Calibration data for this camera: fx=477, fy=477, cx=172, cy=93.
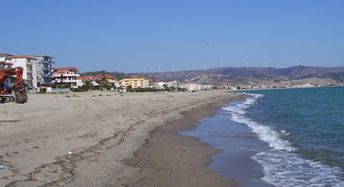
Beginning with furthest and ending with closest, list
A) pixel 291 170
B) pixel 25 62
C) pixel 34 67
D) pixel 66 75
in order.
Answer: pixel 66 75, pixel 34 67, pixel 25 62, pixel 291 170

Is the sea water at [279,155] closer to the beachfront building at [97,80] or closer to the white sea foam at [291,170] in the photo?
the white sea foam at [291,170]

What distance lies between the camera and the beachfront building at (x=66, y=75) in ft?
454

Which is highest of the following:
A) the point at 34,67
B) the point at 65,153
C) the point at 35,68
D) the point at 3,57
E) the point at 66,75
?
the point at 3,57

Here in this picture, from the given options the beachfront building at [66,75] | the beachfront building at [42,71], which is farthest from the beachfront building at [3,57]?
the beachfront building at [66,75]

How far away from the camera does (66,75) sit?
13862 cm

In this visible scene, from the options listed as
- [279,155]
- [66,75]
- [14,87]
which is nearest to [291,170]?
[279,155]

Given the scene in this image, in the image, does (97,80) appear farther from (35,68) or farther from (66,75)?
(35,68)

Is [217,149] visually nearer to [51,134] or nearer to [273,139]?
[273,139]

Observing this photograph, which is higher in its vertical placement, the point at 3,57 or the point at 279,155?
the point at 3,57

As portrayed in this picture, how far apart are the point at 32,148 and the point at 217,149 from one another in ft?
24.4

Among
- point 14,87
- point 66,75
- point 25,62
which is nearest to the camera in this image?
point 14,87

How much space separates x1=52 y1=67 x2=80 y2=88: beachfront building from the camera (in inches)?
5448

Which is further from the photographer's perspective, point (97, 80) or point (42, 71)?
point (97, 80)

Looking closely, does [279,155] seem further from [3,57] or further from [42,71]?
[42,71]
